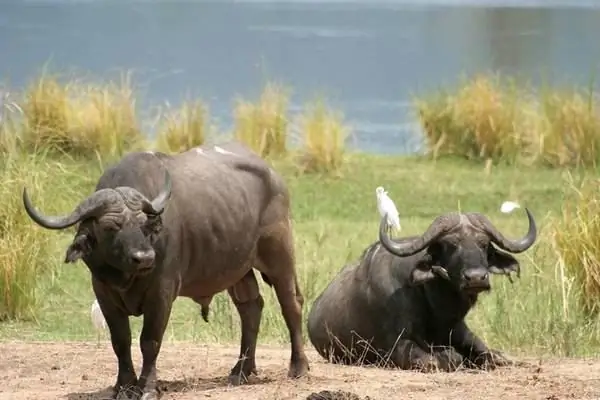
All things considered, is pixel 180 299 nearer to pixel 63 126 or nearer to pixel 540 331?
pixel 540 331

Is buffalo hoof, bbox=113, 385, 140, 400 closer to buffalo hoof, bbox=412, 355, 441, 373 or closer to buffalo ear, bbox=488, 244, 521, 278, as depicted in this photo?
buffalo hoof, bbox=412, 355, 441, 373

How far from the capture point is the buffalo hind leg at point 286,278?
36.5ft

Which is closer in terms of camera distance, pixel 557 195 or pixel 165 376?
pixel 165 376

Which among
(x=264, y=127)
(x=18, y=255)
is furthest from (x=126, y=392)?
(x=264, y=127)

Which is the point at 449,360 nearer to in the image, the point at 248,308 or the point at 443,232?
the point at 443,232

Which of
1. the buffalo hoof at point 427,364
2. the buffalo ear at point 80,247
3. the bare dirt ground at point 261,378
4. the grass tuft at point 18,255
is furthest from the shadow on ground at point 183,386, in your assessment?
the grass tuft at point 18,255

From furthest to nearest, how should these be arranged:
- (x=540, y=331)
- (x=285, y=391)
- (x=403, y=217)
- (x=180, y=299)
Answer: (x=403, y=217), (x=180, y=299), (x=540, y=331), (x=285, y=391)

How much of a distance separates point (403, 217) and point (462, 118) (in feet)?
13.2

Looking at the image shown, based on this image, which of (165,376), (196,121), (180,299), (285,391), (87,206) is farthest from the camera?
(196,121)

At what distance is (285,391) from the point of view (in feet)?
34.8

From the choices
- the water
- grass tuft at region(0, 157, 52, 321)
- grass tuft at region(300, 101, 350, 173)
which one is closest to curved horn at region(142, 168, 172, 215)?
grass tuft at region(0, 157, 52, 321)

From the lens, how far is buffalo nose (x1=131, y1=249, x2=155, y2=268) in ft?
31.6

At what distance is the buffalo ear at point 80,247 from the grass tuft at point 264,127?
478 inches

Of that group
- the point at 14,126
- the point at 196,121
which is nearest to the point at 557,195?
the point at 196,121
